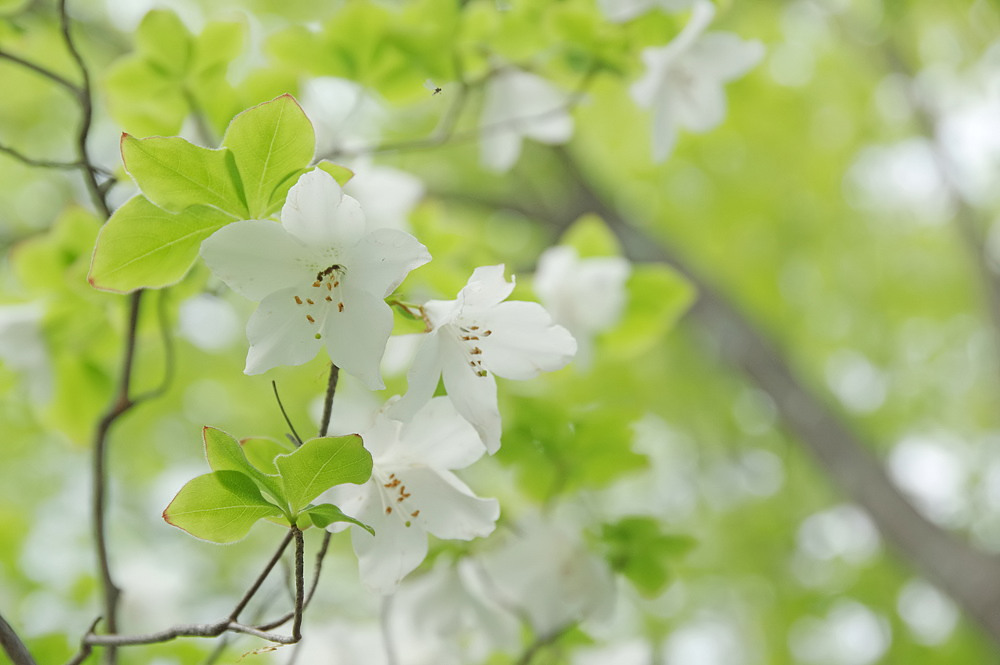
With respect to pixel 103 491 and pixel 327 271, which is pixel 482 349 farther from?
pixel 103 491

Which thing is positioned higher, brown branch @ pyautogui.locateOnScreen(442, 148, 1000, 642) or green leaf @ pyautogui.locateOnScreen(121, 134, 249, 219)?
green leaf @ pyautogui.locateOnScreen(121, 134, 249, 219)

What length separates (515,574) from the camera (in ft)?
3.01

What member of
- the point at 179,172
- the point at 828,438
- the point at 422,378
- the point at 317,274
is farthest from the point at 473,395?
the point at 828,438

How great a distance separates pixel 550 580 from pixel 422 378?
0.45m

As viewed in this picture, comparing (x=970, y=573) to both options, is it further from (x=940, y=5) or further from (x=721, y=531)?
(x=940, y=5)

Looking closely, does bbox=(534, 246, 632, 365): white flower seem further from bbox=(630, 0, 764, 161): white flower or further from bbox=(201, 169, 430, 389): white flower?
bbox=(201, 169, 430, 389): white flower

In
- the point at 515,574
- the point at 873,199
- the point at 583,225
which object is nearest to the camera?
the point at 515,574

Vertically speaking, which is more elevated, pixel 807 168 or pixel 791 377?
pixel 807 168

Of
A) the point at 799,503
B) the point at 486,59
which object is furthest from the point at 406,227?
the point at 799,503

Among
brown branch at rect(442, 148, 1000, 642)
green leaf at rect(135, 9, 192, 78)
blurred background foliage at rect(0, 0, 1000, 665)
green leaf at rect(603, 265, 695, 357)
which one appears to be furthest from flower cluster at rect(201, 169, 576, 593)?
brown branch at rect(442, 148, 1000, 642)

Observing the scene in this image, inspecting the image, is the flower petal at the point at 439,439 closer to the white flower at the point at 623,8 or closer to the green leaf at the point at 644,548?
the green leaf at the point at 644,548

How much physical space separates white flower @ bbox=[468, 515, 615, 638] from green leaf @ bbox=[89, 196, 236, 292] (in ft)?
1.66

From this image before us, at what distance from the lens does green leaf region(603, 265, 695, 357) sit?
3.64 ft

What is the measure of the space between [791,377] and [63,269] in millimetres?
2293
